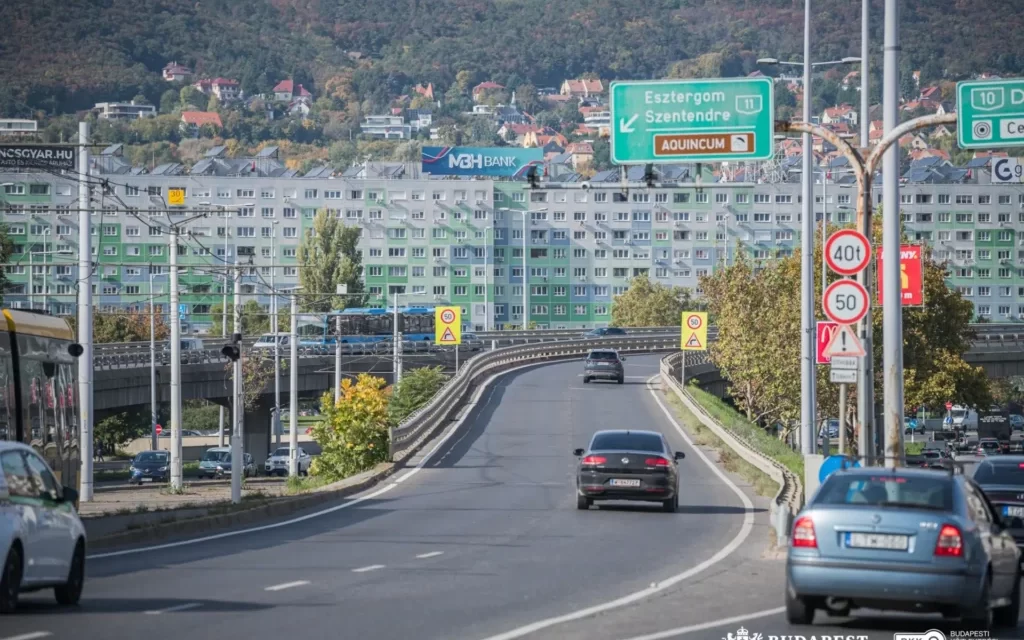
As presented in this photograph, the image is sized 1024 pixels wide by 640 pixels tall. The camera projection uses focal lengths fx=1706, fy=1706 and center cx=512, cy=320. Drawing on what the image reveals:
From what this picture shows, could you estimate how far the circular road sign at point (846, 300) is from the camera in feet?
70.0

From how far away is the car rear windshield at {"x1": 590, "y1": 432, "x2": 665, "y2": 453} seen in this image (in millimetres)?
29578

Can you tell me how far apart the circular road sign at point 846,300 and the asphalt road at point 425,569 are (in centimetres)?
328

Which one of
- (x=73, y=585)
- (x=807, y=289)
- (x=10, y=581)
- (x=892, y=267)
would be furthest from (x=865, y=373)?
(x=807, y=289)

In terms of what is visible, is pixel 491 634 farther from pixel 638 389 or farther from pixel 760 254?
pixel 760 254

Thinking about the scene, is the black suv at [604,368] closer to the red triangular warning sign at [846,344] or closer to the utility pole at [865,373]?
the utility pole at [865,373]

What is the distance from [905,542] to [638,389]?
61.8 metres

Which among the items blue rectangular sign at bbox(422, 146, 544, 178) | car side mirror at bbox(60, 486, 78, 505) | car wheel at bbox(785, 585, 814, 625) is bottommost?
car wheel at bbox(785, 585, 814, 625)

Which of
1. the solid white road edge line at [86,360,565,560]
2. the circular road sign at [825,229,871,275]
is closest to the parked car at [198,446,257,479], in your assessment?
the solid white road edge line at [86,360,565,560]

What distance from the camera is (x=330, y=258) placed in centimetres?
14038

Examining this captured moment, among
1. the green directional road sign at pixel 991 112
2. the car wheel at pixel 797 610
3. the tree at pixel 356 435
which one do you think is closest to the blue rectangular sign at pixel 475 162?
the tree at pixel 356 435

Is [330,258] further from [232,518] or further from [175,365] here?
[232,518]

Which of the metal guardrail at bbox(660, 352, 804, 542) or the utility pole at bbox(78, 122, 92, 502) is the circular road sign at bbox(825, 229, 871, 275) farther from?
the utility pole at bbox(78, 122, 92, 502)

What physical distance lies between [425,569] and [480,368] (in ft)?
200

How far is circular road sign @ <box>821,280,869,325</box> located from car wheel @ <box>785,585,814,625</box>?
807 cm
